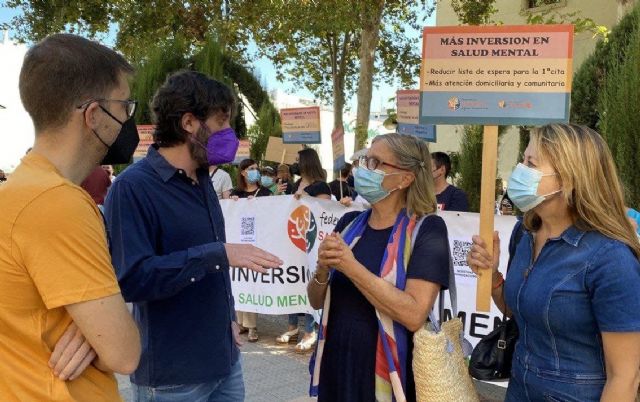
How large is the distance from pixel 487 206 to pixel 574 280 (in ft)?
2.18

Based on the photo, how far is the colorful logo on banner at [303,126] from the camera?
10258mm

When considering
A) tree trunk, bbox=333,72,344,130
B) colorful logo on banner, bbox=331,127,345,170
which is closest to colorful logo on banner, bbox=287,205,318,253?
colorful logo on banner, bbox=331,127,345,170

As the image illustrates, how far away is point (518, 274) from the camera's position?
2244 mm

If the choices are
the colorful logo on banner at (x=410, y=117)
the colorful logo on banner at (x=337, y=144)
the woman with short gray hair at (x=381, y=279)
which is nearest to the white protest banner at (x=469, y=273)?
the woman with short gray hair at (x=381, y=279)

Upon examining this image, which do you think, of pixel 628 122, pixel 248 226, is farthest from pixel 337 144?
pixel 628 122

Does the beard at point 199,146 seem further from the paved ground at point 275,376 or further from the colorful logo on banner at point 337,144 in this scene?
the colorful logo on banner at point 337,144

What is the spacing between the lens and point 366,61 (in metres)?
16.8

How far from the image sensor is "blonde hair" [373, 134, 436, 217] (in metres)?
2.69

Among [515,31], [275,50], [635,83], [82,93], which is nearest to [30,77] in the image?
[82,93]

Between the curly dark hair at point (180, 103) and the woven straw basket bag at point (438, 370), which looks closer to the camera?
the woven straw basket bag at point (438, 370)

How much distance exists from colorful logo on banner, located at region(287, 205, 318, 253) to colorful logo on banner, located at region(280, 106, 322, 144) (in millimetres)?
4078

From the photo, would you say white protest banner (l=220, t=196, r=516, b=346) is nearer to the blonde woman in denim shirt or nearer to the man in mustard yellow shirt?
the blonde woman in denim shirt

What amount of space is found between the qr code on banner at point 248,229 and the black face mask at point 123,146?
4.70m

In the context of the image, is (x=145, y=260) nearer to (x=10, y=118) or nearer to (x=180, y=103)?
(x=180, y=103)
